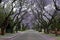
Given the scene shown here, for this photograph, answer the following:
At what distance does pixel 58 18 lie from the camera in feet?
179

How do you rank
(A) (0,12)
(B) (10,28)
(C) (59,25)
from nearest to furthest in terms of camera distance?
(A) (0,12) → (C) (59,25) → (B) (10,28)

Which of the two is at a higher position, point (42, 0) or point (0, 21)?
point (42, 0)

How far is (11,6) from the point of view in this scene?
45.4 meters

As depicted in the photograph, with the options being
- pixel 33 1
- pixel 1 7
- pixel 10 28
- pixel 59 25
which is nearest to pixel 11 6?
pixel 1 7

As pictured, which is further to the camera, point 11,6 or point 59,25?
point 59,25

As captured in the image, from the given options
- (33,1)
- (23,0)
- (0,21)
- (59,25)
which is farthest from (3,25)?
(59,25)

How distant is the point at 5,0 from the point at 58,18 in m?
17.9

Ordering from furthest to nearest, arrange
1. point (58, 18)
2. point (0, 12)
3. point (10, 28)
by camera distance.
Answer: point (10, 28), point (58, 18), point (0, 12)

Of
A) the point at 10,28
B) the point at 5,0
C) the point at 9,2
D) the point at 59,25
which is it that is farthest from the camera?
the point at 10,28

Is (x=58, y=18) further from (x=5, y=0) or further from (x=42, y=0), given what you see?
(x=5, y=0)

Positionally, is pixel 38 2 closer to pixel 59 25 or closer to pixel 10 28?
pixel 59 25

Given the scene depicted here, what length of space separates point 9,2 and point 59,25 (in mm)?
14232

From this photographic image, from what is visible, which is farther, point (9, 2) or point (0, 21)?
point (9, 2)

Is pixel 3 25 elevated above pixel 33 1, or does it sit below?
below
